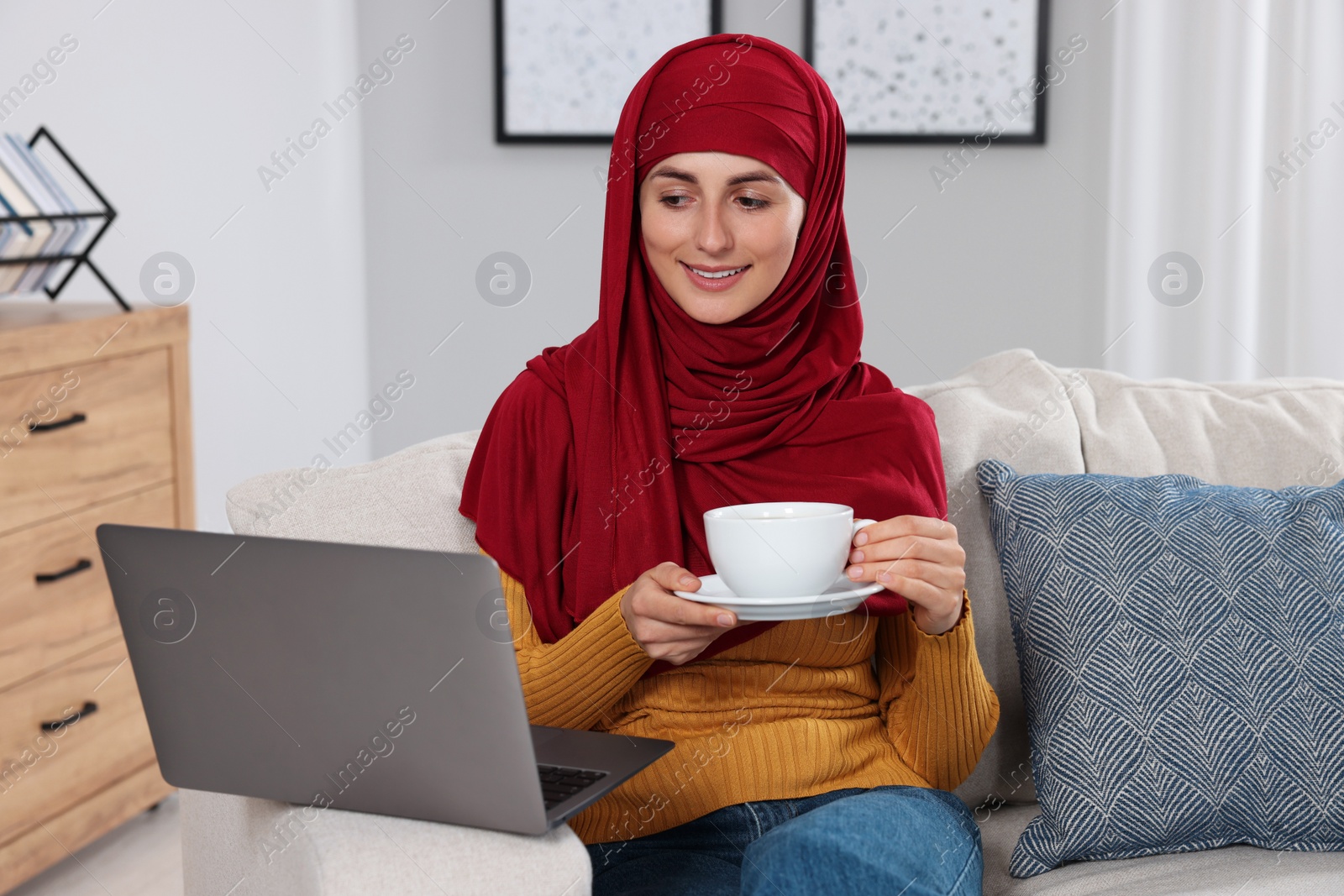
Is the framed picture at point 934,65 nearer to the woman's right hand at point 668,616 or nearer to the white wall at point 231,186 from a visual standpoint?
the white wall at point 231,186

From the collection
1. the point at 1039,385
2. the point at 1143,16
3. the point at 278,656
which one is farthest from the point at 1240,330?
the point at 278,656

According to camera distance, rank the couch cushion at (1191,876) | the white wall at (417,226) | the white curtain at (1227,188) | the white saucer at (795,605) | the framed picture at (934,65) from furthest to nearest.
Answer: the framed picture at (934,65) < the white wall at (417,226) < the white curtain at (1227,188) < the couch cushion at (1191,876) < the white saucer at (795,605)

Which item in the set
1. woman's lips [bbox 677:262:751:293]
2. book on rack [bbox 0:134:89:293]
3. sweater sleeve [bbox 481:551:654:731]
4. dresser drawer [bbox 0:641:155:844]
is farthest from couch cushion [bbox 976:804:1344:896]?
book on rack [bbox 0:134:89:293]

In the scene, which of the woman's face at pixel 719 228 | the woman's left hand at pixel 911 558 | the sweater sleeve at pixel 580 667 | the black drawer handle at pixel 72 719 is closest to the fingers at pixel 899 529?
the woman's left hand at pixel 911 558

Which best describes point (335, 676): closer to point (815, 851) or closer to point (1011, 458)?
point (815, 851)

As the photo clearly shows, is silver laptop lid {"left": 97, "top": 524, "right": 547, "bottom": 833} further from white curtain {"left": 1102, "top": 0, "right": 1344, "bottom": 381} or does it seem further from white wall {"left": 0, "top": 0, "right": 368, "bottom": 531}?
white curtain {"left": 1102, "top": 0, "right": 1344, "bottom": 381}

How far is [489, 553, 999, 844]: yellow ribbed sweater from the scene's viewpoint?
1217 mm

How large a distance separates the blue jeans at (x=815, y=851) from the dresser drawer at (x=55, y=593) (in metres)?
1.22

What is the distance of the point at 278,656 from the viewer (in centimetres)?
89

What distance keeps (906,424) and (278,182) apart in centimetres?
229

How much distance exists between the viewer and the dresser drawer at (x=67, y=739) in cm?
192

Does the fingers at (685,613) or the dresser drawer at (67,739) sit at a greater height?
the fingers at (685,613)

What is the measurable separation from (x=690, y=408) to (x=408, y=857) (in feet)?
2.11

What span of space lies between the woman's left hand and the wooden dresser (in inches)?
57.6
